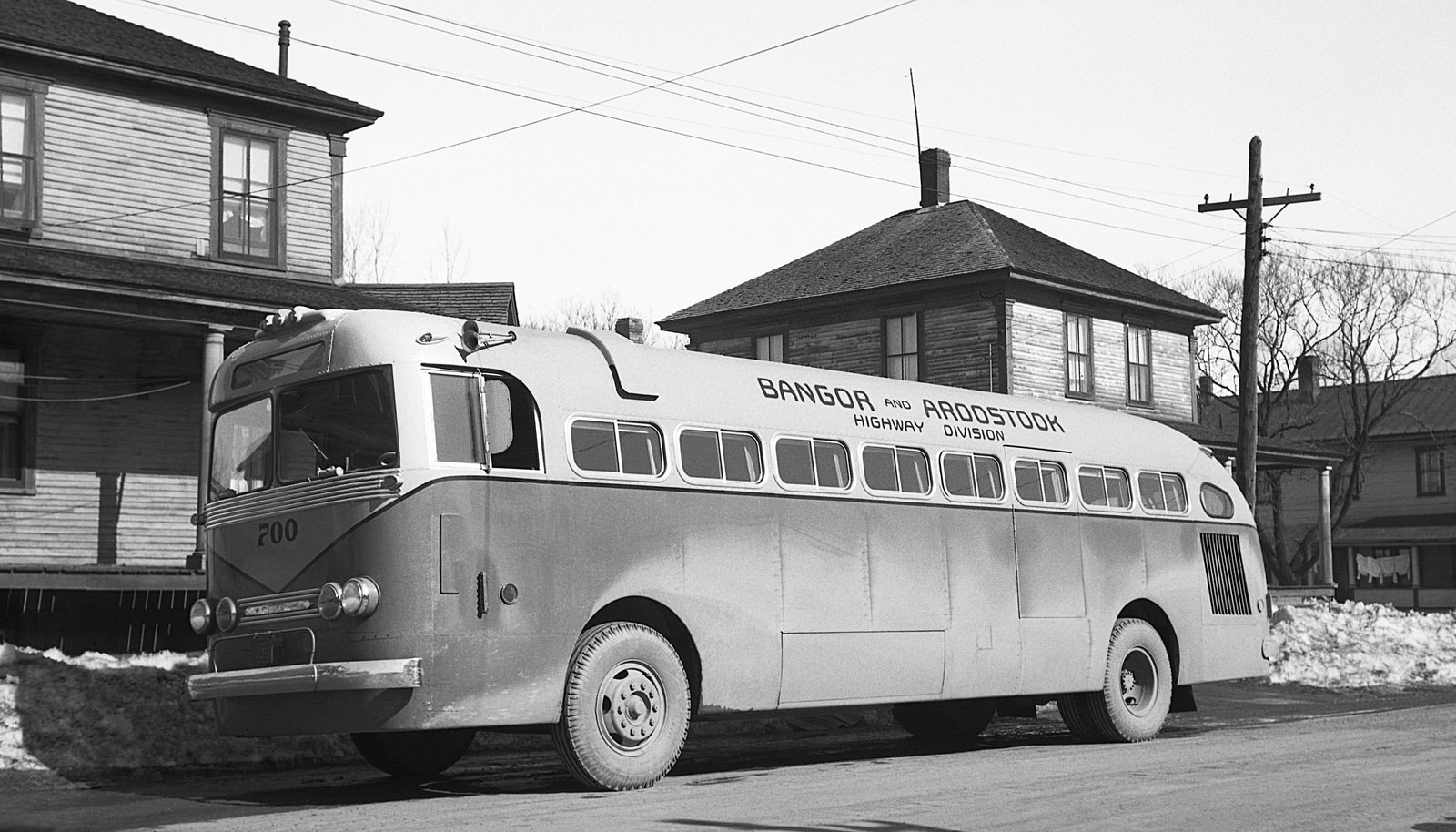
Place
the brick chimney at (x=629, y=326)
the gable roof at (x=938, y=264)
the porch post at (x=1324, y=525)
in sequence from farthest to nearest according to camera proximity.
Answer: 1. the porch post at (x=1324, y=525)
2. the brick chimney at (x=629, y=326)
3. the gable roof at (x=938, y=264)

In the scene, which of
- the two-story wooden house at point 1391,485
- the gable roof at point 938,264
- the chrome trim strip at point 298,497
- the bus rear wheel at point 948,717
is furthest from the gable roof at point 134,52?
the two-story wooden house at point 1391,485

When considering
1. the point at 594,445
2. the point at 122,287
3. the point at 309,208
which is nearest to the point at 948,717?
the point at 594,445

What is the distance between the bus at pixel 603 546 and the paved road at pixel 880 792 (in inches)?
21.9

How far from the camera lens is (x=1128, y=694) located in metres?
16.0

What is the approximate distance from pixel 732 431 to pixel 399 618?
3.28m

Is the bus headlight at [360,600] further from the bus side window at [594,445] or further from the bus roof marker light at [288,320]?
A: the bus roof marker light at [288,320]

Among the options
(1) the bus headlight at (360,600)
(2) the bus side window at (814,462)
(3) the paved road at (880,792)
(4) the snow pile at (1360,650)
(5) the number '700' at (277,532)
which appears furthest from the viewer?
(4) the snow pile at (1360,650)

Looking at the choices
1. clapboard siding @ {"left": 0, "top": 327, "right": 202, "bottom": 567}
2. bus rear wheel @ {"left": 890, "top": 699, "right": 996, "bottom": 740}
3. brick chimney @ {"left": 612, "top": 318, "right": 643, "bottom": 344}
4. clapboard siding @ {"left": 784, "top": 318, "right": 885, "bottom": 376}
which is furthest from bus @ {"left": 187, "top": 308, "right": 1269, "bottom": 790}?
brick chimney @ {"left": 612, "top": 318, "right": 643, "bottom": 344}

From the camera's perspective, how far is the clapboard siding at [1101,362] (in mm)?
36688

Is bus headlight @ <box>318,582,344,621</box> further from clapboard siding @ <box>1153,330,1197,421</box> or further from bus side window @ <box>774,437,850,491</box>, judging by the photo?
clapboard siding @ <box>1153,330,1197,421</box>

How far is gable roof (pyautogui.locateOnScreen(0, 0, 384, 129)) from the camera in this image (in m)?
22.7

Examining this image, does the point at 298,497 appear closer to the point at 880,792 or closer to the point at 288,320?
the point at 288,320

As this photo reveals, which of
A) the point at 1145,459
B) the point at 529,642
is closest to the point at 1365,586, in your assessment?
the point at 1145,459

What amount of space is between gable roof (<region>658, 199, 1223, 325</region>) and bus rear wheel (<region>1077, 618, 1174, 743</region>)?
20277 millimetres
